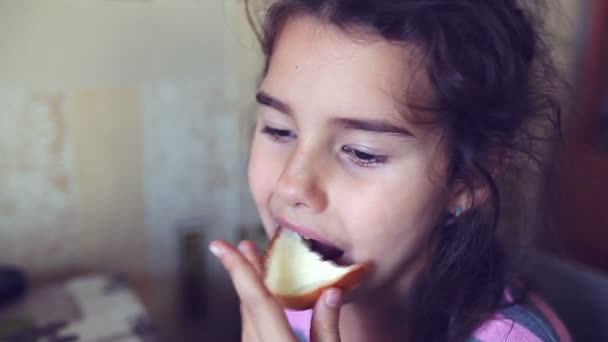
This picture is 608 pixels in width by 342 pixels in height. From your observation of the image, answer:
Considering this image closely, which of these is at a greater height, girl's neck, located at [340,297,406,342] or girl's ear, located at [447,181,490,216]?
girl's ear, located at [447,181,490,216]

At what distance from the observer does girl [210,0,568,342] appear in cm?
57

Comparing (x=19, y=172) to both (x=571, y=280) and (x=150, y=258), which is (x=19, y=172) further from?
(x=571, y=280)

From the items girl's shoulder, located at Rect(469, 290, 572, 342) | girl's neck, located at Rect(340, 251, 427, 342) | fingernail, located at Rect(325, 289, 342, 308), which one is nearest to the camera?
fingernail, located at Rect(325, 289, 342, 308)

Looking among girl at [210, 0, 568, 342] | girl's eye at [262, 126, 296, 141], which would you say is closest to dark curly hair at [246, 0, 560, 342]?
girl at [210, 0, 568, 342]

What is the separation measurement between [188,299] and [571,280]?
656mm

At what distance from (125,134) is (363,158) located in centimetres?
49

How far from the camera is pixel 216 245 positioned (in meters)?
0.58

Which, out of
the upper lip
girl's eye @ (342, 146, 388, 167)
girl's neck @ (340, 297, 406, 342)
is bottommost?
girl's neck @ (340, 297, 406, 342)

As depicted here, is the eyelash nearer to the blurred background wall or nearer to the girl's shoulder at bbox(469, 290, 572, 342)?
the girl's shoulder at bbox(469, 290, 572, 342)

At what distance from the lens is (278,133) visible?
654mm

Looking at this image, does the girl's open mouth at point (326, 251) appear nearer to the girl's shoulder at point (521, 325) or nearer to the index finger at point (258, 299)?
the index finger at point (258, 299)

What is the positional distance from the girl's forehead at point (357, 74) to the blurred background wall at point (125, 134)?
15.8 inches

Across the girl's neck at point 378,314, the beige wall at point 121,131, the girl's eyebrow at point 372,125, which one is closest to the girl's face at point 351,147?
the girl's eyebrow at point 372,125

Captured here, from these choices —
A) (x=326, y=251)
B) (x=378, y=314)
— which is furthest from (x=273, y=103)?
(x=378, y=314)
